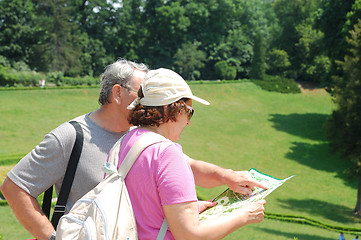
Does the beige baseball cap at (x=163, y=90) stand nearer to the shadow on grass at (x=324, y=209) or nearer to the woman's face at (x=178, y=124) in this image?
the woman's face at (x=178, y=124)

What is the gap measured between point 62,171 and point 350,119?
581 inches

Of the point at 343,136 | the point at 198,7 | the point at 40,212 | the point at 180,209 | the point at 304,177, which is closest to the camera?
the point at 180,209

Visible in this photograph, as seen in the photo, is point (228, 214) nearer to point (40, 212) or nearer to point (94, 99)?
point (40, 212)

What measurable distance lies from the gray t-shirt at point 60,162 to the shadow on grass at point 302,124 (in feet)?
85.8

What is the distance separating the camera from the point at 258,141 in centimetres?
2530

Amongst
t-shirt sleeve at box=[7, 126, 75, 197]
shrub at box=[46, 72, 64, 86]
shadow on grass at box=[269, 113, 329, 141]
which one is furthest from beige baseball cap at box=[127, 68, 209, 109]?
shrub at box=[46, 72, 64, 86]

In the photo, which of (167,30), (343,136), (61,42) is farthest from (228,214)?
(167,30)

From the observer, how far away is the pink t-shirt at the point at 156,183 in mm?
1692

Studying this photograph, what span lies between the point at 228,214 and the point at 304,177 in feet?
63.6

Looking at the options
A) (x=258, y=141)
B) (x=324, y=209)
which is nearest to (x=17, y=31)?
(x=258, y=141)

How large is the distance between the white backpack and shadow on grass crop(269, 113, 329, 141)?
2657 cm

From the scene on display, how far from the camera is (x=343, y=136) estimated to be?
51.4 ft

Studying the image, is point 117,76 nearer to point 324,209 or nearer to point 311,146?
point 324,209

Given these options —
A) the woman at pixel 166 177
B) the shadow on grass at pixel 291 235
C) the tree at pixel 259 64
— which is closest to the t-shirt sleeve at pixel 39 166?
the woman at pixel 166 177
